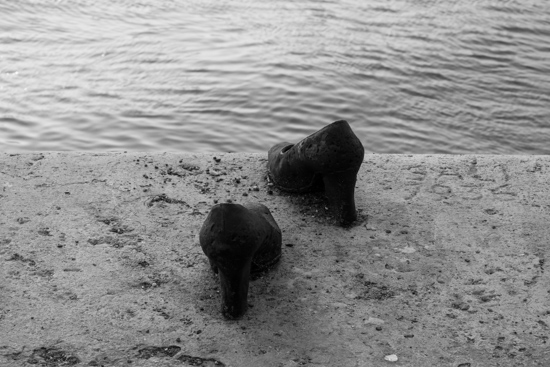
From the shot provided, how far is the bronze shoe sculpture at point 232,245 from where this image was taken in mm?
2473

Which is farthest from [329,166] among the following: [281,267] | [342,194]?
[281,267]

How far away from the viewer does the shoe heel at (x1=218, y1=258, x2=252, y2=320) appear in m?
2.52

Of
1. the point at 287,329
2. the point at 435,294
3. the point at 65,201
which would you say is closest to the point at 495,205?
the point at 435,294

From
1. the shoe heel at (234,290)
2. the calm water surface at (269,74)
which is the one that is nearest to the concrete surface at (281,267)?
the shoe heel at (234,290)

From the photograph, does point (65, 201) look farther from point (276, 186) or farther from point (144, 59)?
point (144, 59)

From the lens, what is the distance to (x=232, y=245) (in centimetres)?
247

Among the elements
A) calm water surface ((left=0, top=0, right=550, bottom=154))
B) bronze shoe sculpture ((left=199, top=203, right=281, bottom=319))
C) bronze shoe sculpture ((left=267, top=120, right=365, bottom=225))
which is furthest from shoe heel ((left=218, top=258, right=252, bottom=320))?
calm water surface ((left=0, top=0, right=550, bottom=154))

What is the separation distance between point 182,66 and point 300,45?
113 cm

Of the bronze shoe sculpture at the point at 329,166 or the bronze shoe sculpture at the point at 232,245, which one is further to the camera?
the bronze shoe sculpture at the point at 329,166

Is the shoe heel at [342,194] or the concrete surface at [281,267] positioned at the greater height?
the shoe heel at [342,194]

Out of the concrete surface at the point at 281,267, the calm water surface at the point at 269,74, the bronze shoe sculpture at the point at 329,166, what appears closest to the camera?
the concrete surface at the point at 281,267

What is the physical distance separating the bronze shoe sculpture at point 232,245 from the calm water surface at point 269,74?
8.75 ft

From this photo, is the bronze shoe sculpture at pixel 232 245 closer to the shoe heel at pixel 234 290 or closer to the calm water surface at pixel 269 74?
the shoe heel at pixel 234 290

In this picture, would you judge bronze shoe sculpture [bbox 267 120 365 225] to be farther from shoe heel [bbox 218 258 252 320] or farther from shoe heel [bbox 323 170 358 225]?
shoe heel [bbox 218 258 252 320]
